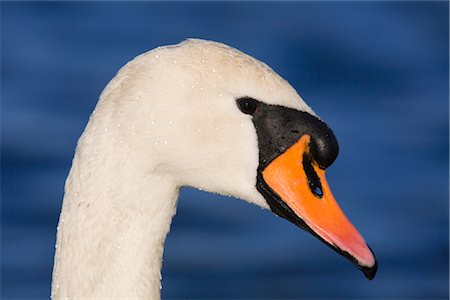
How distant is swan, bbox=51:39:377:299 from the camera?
4512mm

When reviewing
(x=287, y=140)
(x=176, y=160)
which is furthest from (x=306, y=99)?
(x=176, y=160)

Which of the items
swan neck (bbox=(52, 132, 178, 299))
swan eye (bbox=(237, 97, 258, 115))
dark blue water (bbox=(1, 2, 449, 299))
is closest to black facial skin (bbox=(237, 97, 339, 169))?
swan eye (bbox=(237, 97, 258, 115))

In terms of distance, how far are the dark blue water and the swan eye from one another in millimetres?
5425

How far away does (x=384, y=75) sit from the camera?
45.9 ft

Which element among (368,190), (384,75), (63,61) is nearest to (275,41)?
(384,75)

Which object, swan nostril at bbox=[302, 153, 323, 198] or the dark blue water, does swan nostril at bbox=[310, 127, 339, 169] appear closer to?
swan nostril at bbox=[302, 153, 323, 198]

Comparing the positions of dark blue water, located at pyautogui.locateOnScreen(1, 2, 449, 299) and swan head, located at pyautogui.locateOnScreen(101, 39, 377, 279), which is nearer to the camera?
swan head, located at pyautogui.locateOnScreen(101, 39, 377, 279)

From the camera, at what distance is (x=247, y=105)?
4551 millimetres

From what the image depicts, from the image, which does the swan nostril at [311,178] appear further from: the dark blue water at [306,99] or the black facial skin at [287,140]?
the dark blue water at [306,99]

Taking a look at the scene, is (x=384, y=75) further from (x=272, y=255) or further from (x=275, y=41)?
(x=272, y=255)

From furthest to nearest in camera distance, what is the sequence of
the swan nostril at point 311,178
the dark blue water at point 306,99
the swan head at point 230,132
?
the dark blue water at point 306,99
the swan nostril at point 311,178
the swan head at point 230,132

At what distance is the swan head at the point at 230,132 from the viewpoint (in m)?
4.50

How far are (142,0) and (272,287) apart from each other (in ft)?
19.2


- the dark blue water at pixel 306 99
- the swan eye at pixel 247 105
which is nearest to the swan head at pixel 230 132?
the swan eye at pixel 247 105
